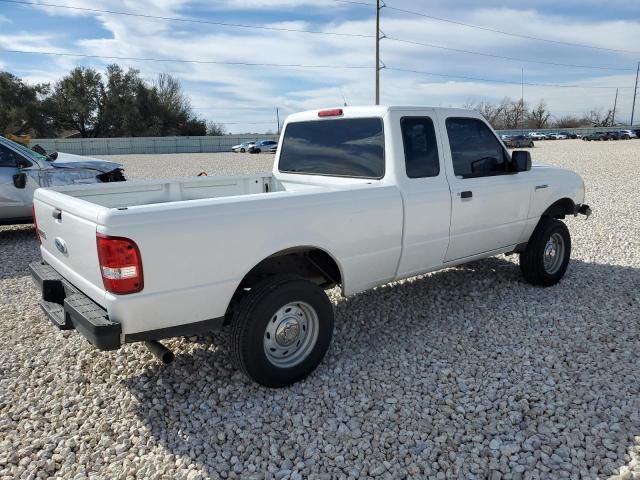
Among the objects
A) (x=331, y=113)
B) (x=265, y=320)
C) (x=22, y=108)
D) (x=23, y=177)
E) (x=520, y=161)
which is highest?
(x=22, y=108)

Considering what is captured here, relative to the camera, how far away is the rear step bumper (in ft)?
9.21

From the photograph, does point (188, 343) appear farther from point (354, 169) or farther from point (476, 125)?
point (476, 125)

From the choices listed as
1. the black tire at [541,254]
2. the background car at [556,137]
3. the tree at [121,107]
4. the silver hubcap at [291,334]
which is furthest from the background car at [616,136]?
the silver hubcap at [291,334]

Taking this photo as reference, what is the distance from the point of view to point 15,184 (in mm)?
7914

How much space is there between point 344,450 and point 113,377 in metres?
1.94

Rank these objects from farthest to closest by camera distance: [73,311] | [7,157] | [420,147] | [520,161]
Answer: [7,157] < [520,161] < [420,147] < [73,311]

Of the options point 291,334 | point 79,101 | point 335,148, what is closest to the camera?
point 291,334

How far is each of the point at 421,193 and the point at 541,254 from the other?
6.85 feet

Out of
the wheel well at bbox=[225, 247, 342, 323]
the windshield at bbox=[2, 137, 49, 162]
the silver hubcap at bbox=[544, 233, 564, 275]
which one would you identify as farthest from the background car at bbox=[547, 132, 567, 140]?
the wheel well at bbox=[225, 247, 342, 323]

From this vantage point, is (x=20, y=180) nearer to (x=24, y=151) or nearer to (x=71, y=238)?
(x=24, y=151)

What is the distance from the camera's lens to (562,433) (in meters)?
2.99

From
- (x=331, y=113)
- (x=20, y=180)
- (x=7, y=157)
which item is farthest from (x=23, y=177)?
(x=331, y=113)

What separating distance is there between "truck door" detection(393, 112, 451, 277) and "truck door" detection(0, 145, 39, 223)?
259 inches

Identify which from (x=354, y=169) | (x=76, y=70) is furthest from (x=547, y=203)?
(x=76, y=70)
